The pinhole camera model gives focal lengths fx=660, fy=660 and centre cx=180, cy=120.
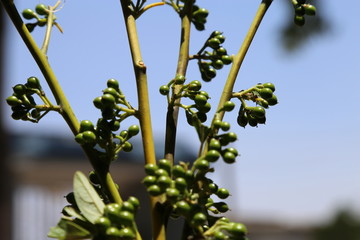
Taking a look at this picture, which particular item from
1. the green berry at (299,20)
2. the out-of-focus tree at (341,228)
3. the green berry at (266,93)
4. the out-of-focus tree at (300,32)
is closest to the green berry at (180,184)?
the green berry at (266,93)

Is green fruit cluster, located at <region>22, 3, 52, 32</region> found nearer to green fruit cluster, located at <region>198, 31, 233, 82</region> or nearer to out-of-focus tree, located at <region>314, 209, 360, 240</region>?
green fruit cluster, located at <region>198, 31, 233, 82</region>

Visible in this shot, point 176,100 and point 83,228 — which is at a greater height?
point 176,100

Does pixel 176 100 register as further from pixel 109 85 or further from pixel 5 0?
pixel 5 0

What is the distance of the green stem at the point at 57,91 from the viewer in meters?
0.73

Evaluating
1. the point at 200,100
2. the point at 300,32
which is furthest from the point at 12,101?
the point at 300,32

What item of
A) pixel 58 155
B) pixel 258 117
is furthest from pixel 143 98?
pixel 58 155

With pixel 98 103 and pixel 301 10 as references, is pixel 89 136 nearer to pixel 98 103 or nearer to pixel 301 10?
pixel 98 103

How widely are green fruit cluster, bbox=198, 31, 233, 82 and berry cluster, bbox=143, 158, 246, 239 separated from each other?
214 millimetres

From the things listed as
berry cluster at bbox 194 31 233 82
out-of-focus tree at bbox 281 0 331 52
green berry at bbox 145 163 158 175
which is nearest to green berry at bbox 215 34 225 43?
berry cluster at bbox 194 31 233 82

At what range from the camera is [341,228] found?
27.2m

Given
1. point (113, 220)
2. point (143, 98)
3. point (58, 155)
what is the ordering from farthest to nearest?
point (58, 155) < point (143, 98) < point (113, 220)

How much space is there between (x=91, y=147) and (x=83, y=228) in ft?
0.29

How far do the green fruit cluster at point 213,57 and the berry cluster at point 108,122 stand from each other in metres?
0.16

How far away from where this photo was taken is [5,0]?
758 mm
